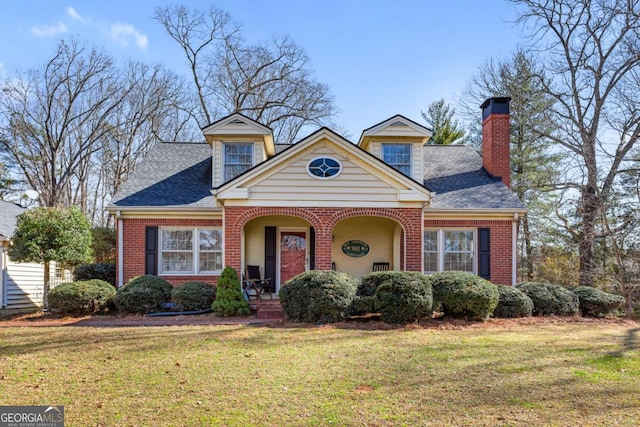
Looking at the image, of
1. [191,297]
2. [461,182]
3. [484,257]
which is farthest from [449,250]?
[191,297]

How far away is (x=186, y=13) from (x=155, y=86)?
495 centimetres

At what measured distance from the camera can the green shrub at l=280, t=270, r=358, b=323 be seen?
33.1 feet

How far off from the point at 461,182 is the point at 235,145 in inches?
297

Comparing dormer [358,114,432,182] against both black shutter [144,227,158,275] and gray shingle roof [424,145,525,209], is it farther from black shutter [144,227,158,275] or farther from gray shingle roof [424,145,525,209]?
black shutter [144,227,158,275]

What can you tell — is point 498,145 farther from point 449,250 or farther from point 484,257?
point 449,250

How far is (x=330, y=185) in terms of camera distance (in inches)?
496

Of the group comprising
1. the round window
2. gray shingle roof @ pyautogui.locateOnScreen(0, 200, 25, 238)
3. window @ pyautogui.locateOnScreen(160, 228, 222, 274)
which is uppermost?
the round window

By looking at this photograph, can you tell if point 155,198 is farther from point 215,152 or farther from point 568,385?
point 568,385

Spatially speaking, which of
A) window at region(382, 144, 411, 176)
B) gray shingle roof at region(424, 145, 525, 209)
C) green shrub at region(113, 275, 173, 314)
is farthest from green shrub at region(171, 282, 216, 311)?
gray shingle roof at region(424, 145, 525, 209)

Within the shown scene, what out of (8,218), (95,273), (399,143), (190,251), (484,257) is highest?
(399,143)

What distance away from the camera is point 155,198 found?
14.0 metres

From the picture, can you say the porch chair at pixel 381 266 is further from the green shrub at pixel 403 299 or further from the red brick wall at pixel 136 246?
the red brick wall at pixel 136 246

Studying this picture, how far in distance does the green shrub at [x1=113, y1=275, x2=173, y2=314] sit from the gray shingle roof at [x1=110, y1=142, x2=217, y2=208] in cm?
274

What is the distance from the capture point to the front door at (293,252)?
14.6 meters
